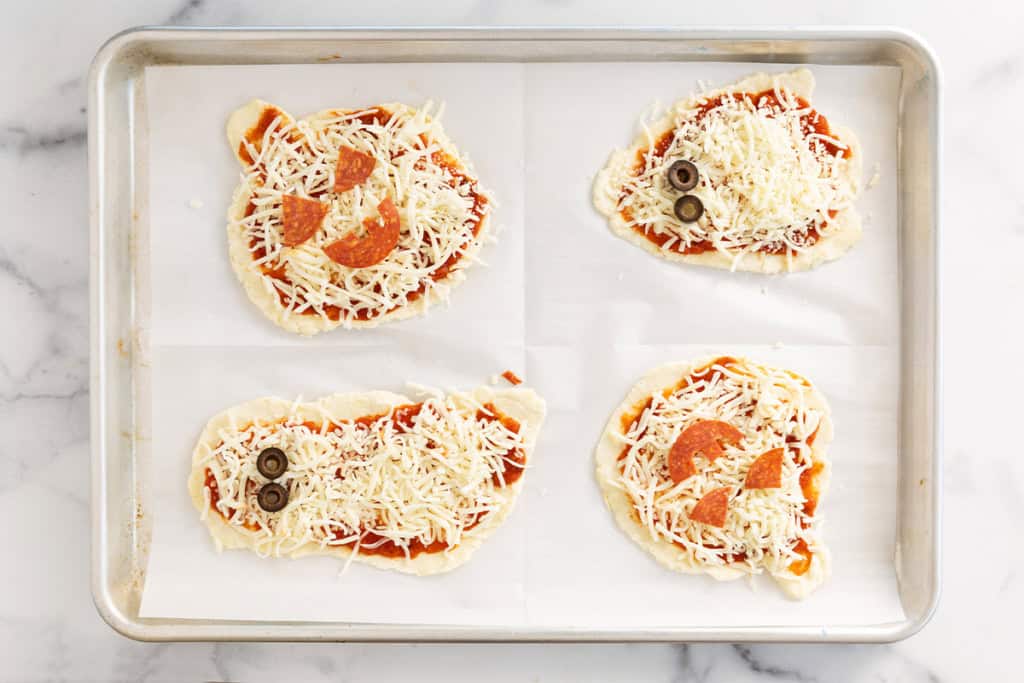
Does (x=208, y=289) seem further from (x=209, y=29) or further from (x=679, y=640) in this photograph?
(x=679, y=640)

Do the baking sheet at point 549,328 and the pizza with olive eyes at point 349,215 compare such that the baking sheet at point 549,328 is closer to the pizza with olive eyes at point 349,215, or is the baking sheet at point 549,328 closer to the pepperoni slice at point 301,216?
the pizza with olive eyes at point 349,215

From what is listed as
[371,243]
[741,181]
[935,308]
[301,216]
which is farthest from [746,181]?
[301,216]

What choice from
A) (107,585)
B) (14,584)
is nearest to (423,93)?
(107,585)

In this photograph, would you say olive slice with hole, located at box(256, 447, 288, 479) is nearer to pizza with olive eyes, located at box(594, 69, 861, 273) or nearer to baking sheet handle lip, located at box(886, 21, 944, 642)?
pizza with olive eyes, located at box(594, 69, 861, 273)

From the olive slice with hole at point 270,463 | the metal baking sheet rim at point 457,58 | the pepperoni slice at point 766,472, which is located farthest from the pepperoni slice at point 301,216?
the pepperoni slice at point 766,472

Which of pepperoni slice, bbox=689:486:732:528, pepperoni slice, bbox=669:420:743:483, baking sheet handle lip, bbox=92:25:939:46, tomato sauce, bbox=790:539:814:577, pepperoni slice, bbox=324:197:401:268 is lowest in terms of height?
tomato sauce, bbox=790:539:814:577

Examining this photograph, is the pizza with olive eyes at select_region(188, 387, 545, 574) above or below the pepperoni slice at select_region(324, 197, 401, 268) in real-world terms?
below

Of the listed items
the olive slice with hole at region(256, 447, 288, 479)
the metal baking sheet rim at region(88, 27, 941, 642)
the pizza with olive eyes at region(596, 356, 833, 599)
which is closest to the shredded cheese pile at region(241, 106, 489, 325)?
the metal baking sheet rim at region(88, 27, 941, 642)
